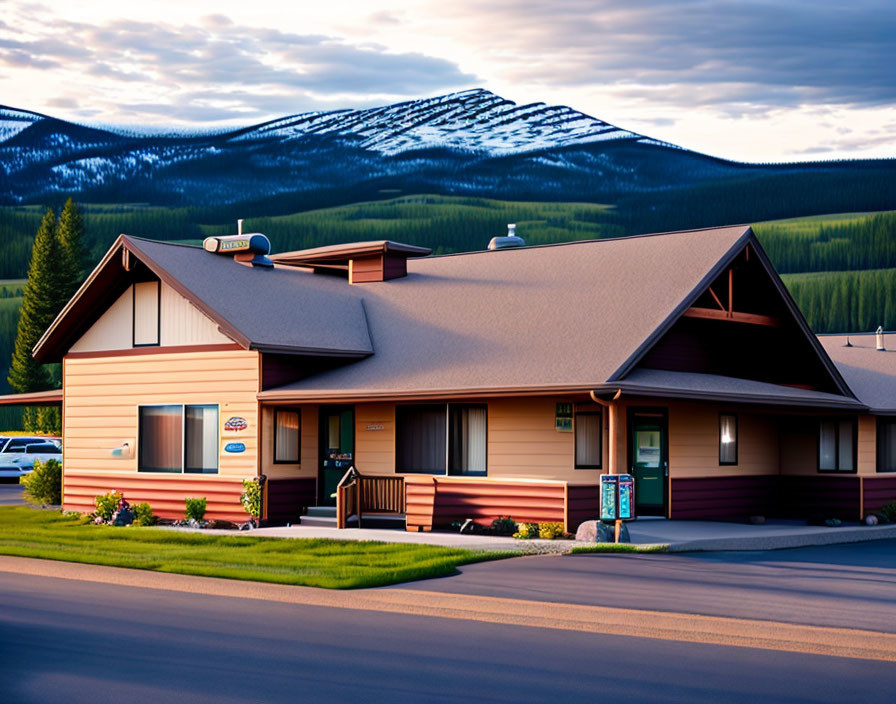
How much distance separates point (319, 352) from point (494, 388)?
4.90 m

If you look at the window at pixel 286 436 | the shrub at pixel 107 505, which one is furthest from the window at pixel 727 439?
the shrub at pixel 107 505

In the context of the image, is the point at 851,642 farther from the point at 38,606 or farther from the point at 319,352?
the point at 319,352

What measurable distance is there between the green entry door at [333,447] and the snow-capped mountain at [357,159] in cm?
11095

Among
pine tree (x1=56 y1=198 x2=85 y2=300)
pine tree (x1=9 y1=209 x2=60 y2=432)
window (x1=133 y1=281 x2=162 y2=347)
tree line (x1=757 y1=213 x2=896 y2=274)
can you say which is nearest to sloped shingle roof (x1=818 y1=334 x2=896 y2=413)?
window (x1=133 y1=281 x2=162 y2=347)

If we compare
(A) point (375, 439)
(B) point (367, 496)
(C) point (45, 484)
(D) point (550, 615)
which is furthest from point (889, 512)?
(C) point (45, 484)

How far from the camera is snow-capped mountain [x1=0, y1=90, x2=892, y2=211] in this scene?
14100 cm

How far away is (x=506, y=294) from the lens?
2858 centimetres

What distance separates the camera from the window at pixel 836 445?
28953 millimetres

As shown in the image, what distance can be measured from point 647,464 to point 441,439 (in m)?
4.25

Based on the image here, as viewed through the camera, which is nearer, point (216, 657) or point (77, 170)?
point (216, 657)

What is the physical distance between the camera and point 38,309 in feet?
255

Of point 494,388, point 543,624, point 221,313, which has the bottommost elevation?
point 543,624

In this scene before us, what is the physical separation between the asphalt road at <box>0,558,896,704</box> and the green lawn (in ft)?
10.7

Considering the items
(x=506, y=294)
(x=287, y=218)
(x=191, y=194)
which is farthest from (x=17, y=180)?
(x=506, y=294)
